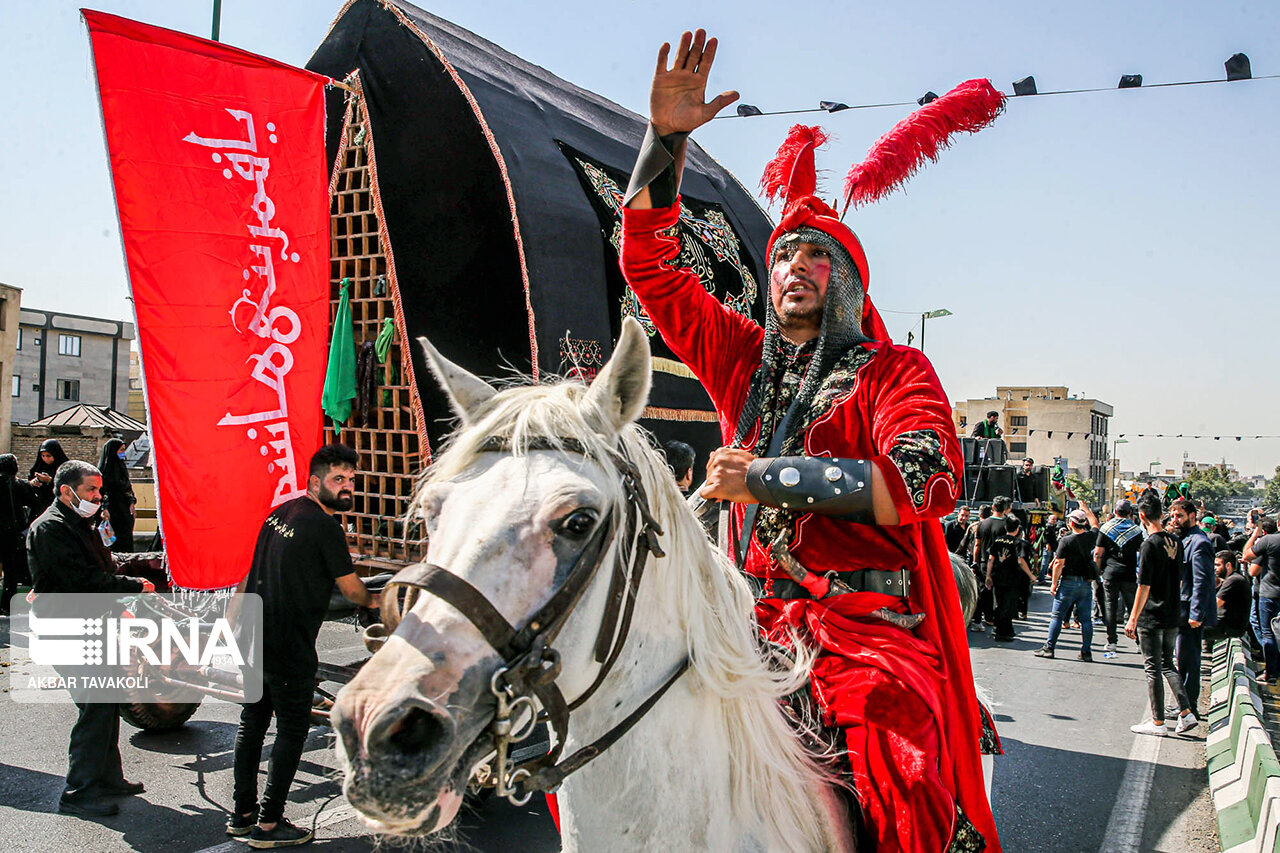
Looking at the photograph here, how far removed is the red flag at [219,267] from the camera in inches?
167

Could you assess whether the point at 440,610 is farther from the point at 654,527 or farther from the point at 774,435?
the point at 774,435

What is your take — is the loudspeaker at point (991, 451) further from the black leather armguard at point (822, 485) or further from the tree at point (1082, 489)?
the tree at point (1082, 489)

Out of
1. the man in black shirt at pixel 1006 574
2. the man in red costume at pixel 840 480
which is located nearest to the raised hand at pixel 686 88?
the man in red costume at pixel 840 480

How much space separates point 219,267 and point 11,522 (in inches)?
255

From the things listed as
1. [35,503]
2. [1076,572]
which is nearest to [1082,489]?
[1076,572]

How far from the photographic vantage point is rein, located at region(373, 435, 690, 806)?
1.27 m

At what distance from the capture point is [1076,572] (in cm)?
937

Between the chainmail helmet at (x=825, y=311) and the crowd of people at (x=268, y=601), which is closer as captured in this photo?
the chainmail helmet at (x=825, y=311)

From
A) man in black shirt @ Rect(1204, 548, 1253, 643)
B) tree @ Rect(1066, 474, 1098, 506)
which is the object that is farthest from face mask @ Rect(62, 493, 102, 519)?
tree @ Rect(1066, 474, 1098, 506)

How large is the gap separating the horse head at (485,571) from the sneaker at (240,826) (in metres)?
3.64

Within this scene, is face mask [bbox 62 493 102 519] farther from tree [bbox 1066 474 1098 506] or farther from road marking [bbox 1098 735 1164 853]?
tree [bbox 1066 474 1098 506]

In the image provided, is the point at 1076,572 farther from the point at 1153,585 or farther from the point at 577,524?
the point at 577,524

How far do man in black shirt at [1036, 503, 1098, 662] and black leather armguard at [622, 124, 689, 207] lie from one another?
28.7 feet

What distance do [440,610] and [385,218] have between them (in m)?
4.41
